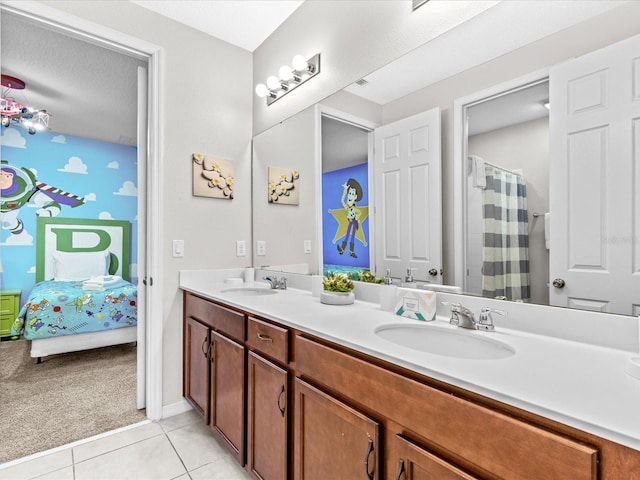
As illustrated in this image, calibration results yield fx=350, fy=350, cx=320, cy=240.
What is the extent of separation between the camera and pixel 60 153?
4.59 metres

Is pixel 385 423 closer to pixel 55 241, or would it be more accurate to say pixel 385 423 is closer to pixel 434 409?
pixel 434 409

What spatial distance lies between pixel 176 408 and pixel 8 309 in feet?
10.8

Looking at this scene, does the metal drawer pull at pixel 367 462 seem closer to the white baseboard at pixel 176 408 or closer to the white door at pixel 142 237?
the white baseboard at pixel 176 408

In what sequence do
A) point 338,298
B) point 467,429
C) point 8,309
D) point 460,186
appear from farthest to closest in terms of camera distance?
point 8,309
point 338,298
point 460,186
point 467,429

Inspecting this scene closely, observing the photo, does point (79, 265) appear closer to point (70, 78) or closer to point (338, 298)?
point (70, 78)

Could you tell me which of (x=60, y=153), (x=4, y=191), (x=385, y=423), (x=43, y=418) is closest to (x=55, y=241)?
(x=4, y=191)

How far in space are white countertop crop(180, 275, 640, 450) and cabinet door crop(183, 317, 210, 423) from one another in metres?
0.87

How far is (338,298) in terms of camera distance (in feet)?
5.38

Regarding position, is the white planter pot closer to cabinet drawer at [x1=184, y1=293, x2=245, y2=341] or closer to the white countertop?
the white countertop

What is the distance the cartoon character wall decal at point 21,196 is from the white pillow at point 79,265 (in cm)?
55

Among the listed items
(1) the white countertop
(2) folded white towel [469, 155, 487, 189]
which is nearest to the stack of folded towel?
(1) the white countertop

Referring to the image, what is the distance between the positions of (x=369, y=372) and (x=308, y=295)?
1.03 meters

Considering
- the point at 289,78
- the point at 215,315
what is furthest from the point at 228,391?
the point at 289,78

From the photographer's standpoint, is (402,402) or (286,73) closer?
(402,402)
